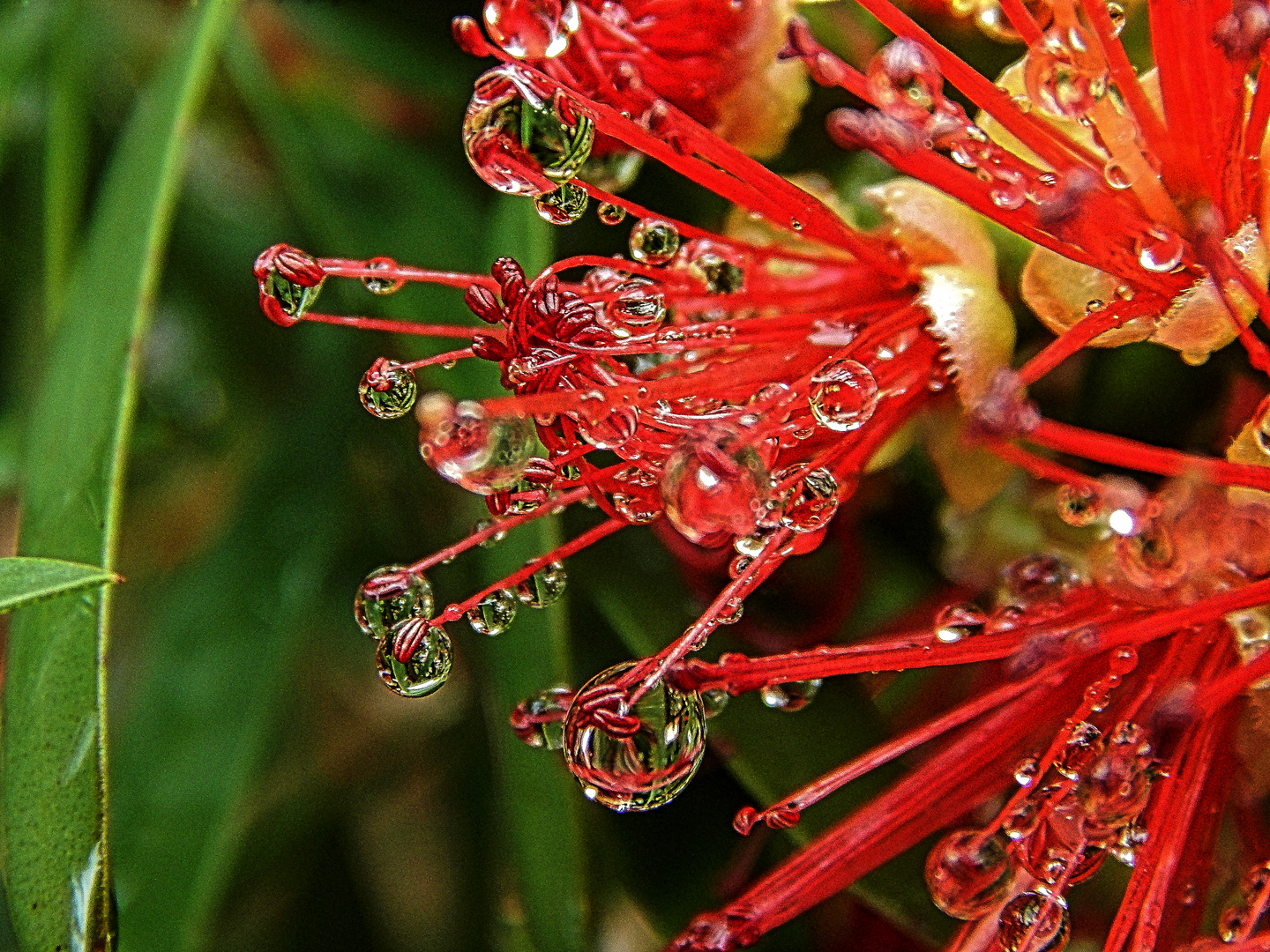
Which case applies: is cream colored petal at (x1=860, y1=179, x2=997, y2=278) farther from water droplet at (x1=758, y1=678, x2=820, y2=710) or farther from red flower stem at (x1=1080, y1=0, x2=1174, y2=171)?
water droplet at (x1=758, y1=678, x2=820, y2=710)

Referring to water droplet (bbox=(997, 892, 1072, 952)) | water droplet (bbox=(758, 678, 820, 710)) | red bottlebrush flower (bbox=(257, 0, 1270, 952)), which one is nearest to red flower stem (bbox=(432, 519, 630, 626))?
red bottlebrush flower (bbox=(257, 0, 1270, 952))

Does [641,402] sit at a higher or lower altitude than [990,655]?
higher

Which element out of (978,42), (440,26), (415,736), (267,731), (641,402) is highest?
(440,26)

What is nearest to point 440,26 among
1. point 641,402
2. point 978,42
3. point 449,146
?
point 449,146

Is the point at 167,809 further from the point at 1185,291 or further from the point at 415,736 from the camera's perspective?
the point at 1185,291

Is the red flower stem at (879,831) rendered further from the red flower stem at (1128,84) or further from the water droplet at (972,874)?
the red flower stem at (1128,84)

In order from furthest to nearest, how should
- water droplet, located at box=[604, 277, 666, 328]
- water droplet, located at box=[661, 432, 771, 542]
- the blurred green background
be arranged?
the blurred green background, water droplet, located at box=[604, 277, 666, 328], water droplet, located at box=[661, 432, 771, 542]
